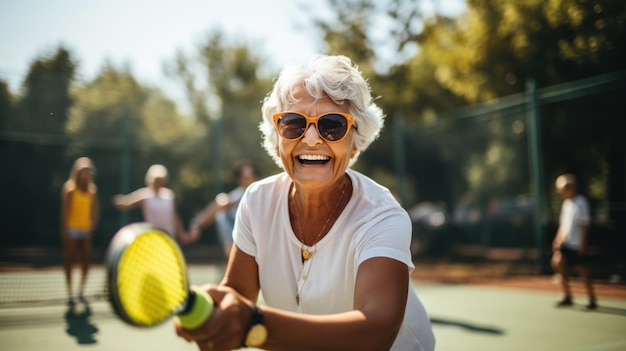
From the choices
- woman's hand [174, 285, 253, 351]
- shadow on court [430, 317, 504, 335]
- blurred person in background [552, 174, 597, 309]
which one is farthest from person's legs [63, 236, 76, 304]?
woman's hand [174, 285, 253, 351]

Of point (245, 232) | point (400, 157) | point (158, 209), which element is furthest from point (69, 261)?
point (400, 157)

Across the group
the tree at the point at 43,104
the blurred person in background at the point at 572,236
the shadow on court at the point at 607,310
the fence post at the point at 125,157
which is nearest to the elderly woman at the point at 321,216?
the shadow on court at the point at 607,310

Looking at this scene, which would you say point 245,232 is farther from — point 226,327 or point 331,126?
point 226,327

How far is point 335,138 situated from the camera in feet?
7.30

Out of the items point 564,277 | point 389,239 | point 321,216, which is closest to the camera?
point 389,239

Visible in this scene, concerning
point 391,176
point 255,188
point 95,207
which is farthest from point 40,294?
point 391,176

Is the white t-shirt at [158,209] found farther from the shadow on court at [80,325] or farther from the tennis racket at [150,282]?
the tennis racket at [150,282]

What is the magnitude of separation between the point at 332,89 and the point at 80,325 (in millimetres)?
5640

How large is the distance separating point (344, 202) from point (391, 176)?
15492mm

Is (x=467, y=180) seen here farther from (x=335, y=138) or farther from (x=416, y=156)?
(x=335, y=138)

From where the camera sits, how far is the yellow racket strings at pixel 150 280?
4.70 feet

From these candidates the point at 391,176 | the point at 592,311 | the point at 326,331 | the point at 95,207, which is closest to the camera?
the point at 326,331

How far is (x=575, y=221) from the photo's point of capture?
792 cm

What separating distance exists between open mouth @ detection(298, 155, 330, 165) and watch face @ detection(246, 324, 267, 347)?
95cm
